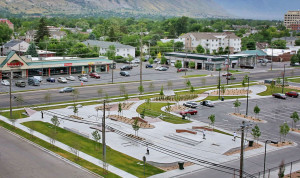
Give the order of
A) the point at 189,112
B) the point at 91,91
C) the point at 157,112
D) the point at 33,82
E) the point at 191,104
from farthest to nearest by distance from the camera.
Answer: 1. the point at 33,82
2. the point at 91,91
3. the point at 191,104
4. the point at 157,112
5. the point at 189,112

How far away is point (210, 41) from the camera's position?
12712 centimetres

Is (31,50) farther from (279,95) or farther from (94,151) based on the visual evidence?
(94,151)

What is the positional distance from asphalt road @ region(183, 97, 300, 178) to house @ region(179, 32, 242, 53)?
220 ft

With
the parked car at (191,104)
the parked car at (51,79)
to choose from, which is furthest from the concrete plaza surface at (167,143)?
the parked car at (51,79)

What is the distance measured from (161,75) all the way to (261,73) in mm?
23646

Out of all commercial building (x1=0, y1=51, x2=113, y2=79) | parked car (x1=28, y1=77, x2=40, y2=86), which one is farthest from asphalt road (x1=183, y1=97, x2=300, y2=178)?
commercial building (x1=0, y1=51, x2=113, y2=79)

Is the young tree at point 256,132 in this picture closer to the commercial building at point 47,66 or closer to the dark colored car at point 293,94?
the dark colored car at point 293,94

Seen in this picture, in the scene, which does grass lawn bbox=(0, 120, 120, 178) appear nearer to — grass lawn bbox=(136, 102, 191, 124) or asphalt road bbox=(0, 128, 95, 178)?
asphalt road bbox=(0, 128, 95, 178)

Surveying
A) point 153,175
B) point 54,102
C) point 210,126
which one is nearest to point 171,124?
point 210,126

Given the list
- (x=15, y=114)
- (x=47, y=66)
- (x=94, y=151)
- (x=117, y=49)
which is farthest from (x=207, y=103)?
(x=117, y=49)

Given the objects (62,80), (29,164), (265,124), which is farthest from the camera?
(62,80)

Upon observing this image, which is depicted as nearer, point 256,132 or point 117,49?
point 256,132

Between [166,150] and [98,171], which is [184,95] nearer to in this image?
[166,150]

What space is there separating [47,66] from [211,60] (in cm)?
3824
